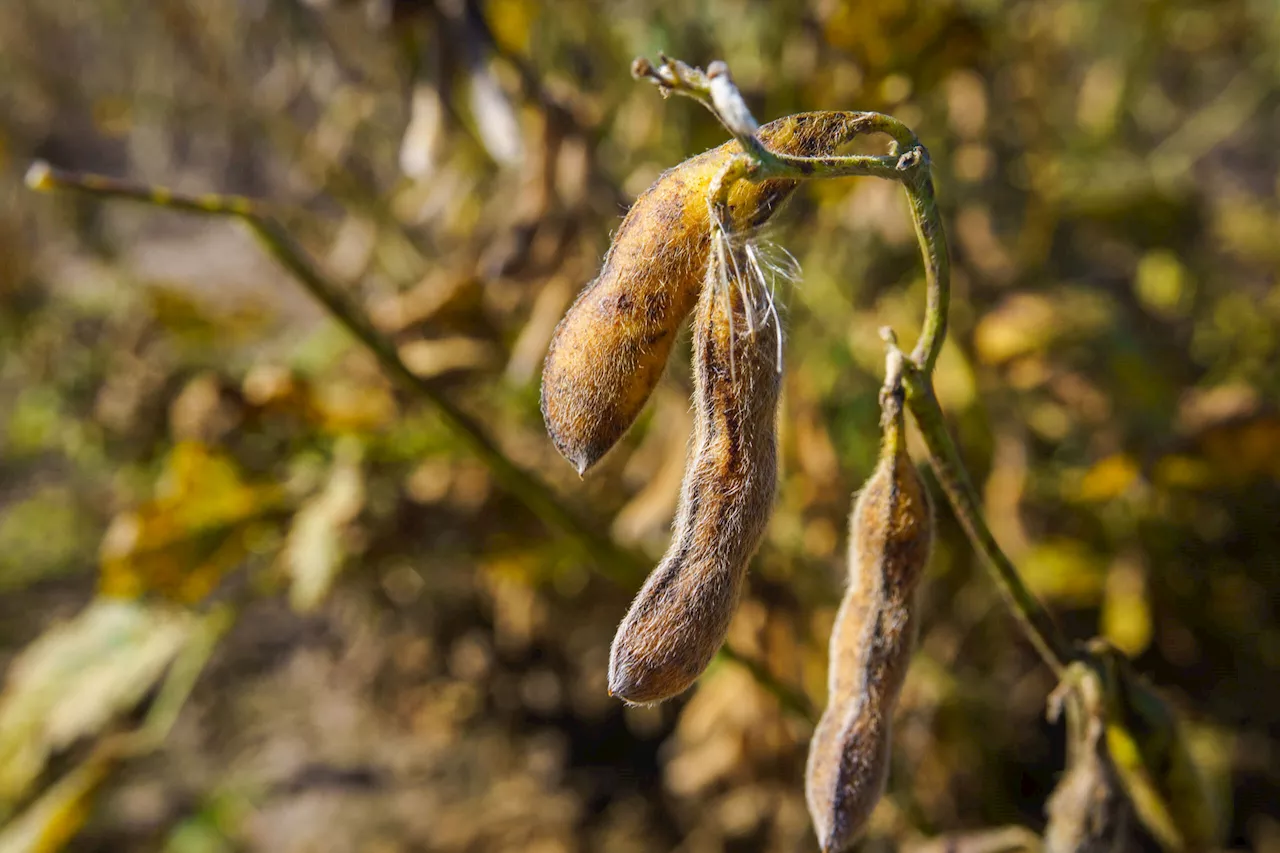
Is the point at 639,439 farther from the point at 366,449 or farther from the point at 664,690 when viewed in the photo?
the point at 664,690

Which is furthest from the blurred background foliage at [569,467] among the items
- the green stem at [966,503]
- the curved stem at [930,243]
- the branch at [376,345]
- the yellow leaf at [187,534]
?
the curved stem at [930,243]

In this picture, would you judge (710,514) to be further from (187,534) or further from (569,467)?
(569,467)

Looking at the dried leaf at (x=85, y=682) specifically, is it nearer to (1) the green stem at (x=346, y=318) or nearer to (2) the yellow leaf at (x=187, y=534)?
(2) the yellow leaf at (x=187, y=534)

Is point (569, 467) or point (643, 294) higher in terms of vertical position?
point (643, 294)

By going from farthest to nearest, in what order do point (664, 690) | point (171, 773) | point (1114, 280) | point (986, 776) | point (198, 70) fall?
point (198, 70), point (171, 773), point (1114, 280), point (986, 776), point (664, 690)

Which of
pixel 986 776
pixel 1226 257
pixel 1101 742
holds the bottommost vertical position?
pixel 1226 257

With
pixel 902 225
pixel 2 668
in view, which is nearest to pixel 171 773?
pixel 2 668

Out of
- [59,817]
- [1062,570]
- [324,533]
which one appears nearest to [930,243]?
[324,533]
